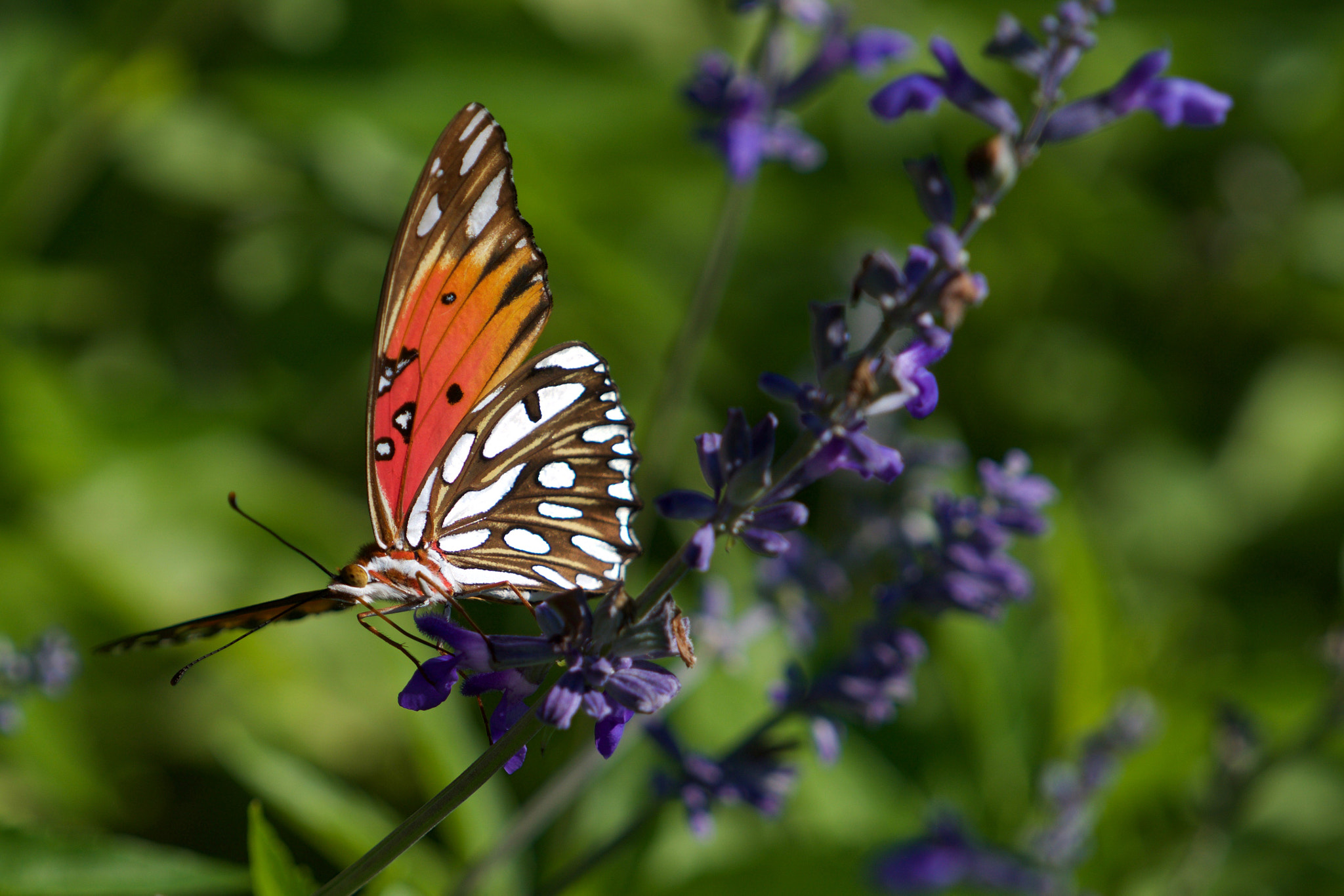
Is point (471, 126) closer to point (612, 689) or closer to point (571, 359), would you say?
point (571, 359)

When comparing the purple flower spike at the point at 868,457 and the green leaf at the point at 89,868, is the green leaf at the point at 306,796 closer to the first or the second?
the green leaf at the point at 89,868

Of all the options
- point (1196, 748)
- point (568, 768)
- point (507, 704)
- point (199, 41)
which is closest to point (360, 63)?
point (199, 41)

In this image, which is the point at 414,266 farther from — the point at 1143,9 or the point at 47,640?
the point at 1143,9

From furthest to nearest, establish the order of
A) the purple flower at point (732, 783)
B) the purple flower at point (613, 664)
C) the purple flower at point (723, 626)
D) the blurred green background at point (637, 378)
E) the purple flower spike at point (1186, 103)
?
the blurred green background at point (637, 378)
the purple flower at point (723, 626)
the purple flower at point (732, 783)
the purple flower spike at point (1186, 103)
the purple flower at point (613, 664)

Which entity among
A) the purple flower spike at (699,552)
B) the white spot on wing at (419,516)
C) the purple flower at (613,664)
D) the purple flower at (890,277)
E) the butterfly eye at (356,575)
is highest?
the purple flower at (890,277)

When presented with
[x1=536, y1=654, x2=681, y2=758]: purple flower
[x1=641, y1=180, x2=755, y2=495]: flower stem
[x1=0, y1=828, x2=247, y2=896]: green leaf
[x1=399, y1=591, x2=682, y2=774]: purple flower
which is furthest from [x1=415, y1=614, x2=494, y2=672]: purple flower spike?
[x1=641, y1=180, x2=755, y2=495]: flower stem

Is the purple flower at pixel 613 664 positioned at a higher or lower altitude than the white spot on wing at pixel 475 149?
lower

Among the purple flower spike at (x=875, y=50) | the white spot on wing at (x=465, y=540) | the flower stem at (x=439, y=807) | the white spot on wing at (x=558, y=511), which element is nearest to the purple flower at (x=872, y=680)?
the white spot on wing at (x=558, y=511)

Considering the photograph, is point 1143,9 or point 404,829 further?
point 1143,9

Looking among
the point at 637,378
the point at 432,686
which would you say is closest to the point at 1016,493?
the point at 432,686
